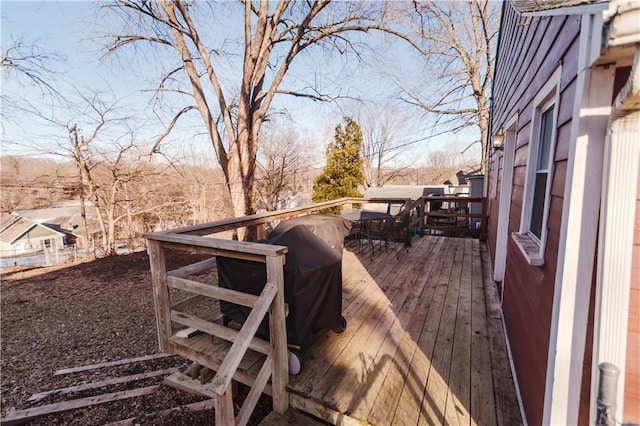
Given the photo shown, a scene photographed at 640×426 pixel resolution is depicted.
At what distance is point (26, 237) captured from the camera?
24484mm

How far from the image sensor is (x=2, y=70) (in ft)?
24.0

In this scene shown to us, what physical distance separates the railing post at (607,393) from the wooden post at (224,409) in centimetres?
170

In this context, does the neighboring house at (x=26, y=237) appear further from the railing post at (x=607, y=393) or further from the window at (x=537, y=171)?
the railing post at (x=607, y=393)

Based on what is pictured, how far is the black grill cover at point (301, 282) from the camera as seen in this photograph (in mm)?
2148

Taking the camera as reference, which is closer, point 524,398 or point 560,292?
point 560,292

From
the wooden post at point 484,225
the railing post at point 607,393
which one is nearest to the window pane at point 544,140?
the railing post at point 607,393

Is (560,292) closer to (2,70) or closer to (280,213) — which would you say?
(280,213)

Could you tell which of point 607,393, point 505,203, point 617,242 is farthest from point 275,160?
point 607,393

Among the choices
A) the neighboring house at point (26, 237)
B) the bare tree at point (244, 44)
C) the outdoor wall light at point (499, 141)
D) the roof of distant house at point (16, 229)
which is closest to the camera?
the outdoor wall light at point (499, 141)

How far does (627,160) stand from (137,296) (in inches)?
275

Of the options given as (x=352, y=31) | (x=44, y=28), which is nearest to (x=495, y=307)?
(x=352, y=31)

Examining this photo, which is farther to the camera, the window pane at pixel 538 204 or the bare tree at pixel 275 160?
the bare tree at pixel 275 160

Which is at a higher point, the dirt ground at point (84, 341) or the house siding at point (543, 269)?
the house siding at point (543, 269)

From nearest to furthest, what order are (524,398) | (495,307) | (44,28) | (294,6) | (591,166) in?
(591,166), (524,398), (495,307), (44,28), (294,6)
